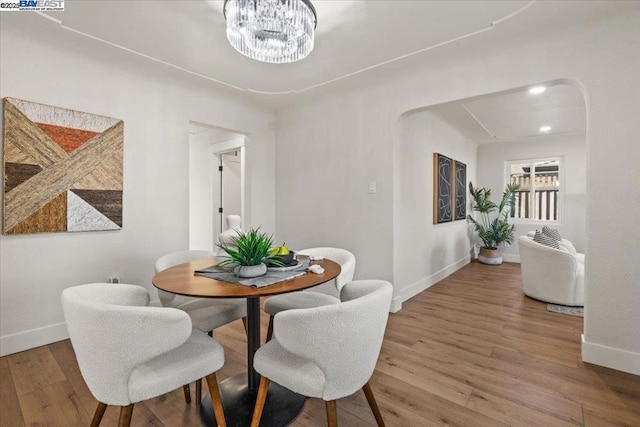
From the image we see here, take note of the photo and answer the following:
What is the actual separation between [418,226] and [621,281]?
2.07 meters

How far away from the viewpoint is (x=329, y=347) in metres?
1.15

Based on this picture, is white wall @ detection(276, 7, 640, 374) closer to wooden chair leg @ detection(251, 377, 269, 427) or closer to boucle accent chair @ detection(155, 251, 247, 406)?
boucle accent chair @ detection(155, 251, 247, 406)

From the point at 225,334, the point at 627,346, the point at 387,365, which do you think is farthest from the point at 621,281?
the point at 225,334

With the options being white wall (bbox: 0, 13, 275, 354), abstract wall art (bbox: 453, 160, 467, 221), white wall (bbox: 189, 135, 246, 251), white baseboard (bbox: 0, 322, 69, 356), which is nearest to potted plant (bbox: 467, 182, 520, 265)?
abstract wall art (bbox: 453, 160, 467, 221)

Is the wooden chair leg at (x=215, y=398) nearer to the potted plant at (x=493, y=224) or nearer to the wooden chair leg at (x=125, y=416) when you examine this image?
the wooden chair leg at (x=125, y=416)

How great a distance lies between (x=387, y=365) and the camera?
7.04 ft

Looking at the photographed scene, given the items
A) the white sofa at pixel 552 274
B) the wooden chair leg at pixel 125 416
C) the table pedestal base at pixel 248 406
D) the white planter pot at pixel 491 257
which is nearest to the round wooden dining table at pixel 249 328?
the table pedestal base at pixel 248 406

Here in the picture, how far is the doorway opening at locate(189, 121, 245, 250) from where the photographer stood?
17.3 ft

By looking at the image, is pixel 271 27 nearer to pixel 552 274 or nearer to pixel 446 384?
pixel 446 384

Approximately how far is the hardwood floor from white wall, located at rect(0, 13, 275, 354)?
456 millimetres

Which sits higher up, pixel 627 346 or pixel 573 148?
pixel 573 148

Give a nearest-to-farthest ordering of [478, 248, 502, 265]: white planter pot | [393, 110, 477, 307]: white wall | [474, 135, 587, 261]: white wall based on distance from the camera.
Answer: [393, 110, 477, 307]: white wall → [474, 135, 587, 261]: white wall → [478, 248, 502, 265]: white planter pot

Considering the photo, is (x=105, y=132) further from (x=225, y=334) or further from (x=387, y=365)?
(x=387, y=365)


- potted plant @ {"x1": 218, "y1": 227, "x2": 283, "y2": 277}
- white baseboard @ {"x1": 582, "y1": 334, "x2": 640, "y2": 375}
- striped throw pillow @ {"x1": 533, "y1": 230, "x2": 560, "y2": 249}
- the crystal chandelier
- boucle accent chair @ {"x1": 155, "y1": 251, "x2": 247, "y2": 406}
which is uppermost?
the crystal chandelier
